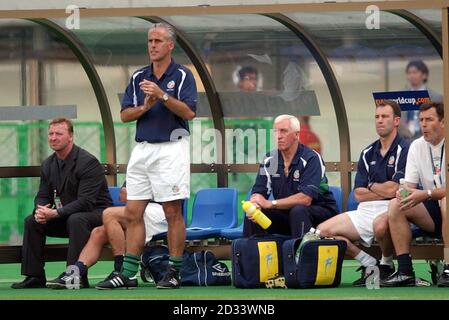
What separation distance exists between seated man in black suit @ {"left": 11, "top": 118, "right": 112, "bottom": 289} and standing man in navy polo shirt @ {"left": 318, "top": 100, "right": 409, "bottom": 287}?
1.78m

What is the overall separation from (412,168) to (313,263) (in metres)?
1.02

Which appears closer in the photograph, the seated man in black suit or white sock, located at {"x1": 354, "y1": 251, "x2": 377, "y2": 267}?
white sock, located at {"x1": 354, "y1": 251, "x2": 377, "y2": 267}

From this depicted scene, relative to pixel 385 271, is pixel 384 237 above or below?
above

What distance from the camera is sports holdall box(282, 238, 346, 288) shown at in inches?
378

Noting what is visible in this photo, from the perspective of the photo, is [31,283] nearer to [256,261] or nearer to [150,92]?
[256,261]

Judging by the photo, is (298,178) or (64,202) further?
(64,202)

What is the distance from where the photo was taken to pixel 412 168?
32.3ft

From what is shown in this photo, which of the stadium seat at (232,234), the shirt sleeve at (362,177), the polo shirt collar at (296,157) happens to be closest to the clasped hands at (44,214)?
the stadium seat at (232,234)

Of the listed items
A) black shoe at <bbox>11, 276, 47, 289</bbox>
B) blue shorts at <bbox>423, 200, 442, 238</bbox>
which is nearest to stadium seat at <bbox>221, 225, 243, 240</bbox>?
black shoe at <bbox>11, 276, 47, 289</bbox>

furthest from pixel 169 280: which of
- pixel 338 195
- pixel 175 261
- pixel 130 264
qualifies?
pixel 338 195

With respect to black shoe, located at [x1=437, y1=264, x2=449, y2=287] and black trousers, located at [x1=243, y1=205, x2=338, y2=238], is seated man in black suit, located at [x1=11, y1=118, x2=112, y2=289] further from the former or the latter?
black shoe, located at [x1=437, y1=264, x2=449, y2=287]
